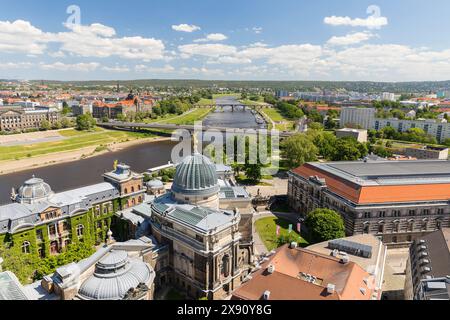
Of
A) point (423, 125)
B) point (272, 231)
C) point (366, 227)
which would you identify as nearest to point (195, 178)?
point (272, 231)

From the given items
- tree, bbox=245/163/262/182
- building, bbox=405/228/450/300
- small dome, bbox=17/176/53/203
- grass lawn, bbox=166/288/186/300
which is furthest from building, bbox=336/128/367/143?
small dome, bbox=17/176/53/203

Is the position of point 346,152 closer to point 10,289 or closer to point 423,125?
point 423,125

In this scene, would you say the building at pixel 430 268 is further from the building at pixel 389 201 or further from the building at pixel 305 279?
the building at pixel 389 201

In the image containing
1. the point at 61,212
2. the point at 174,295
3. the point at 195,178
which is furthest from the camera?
the point at 61,212

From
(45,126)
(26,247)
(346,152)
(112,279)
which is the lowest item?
(26,247)

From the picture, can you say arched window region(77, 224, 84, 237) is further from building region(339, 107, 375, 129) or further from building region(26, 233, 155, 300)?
building region(339, 107, 375, 129)

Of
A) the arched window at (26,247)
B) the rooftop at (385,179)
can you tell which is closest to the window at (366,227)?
the rooftop at (385,179)

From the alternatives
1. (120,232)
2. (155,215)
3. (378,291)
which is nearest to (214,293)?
(155,215)

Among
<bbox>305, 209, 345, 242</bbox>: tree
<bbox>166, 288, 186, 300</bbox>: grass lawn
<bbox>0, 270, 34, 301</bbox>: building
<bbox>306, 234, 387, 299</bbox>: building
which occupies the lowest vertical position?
<bbox>166, 288, 186, 300</bbox>: grass lawn
